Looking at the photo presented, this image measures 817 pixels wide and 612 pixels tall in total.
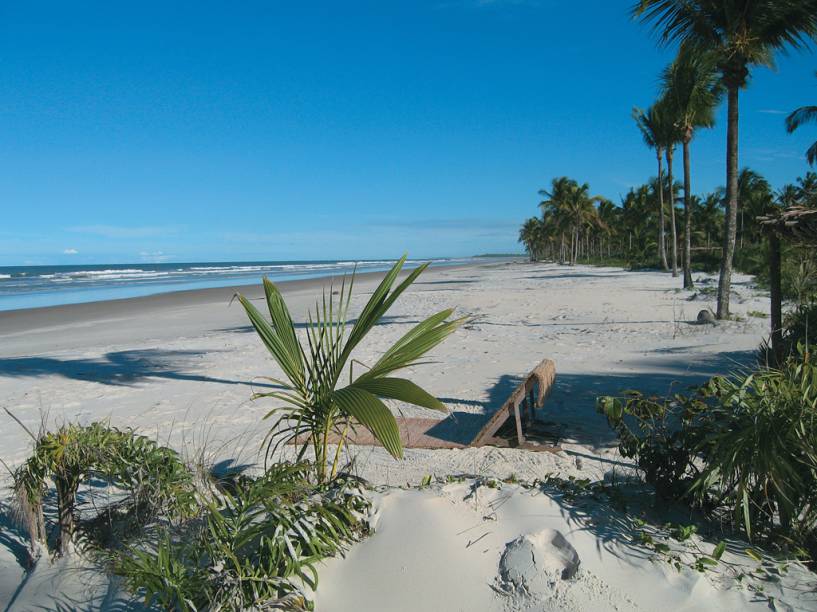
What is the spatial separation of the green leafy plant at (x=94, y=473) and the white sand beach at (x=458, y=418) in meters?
0.30

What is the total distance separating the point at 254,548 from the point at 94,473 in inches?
50.3

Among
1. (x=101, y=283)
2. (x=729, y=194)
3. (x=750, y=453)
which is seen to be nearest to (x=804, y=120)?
(x=729, y=194)

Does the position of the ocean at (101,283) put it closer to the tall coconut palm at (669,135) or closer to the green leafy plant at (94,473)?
the green leafy plant at (94,473)

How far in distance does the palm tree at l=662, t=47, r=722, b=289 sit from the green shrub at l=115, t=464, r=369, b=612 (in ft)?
37.5

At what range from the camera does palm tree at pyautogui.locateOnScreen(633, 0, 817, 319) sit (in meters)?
9.70

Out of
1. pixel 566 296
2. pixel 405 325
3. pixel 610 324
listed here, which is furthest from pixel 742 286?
pixel 405 325

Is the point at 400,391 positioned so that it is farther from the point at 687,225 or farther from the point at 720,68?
the point at 687,225

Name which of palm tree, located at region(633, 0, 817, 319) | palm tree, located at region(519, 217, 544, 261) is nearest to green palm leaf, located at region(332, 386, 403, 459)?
palm tree, located at region(633, 0, 817, 319)

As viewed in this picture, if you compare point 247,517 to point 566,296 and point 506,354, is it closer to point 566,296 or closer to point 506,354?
point 506,354

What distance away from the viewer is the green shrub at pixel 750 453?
103 inches

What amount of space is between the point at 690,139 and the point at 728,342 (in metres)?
15.3

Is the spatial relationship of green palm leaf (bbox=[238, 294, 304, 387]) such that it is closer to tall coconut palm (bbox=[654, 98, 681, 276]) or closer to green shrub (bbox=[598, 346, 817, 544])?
green shrub (bbox=[598, 346, 817, 544])

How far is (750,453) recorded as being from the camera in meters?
2.71

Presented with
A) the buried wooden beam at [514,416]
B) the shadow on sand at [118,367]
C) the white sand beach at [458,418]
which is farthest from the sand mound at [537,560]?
the shadow on sand at [118,367]
